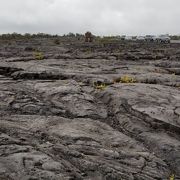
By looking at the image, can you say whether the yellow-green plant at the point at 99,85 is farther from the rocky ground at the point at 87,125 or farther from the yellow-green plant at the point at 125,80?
the yellow-green plant at the point at 125,80

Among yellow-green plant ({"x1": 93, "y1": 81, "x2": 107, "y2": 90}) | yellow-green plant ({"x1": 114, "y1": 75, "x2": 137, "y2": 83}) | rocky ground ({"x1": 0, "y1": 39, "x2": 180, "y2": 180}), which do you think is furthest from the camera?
yellow-green plant ({"x1": 114, "y1": 75, "x2": 137, "y2": 83})

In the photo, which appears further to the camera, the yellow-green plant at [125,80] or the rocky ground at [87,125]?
the yellow-green plant at [125,80]

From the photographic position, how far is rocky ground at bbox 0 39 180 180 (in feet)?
32.2

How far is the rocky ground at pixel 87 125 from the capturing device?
9820 mm

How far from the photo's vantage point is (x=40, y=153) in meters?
9.98

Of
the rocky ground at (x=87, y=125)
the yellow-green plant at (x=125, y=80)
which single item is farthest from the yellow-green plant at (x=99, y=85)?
the yellow-green plant at (x=125, y=80)

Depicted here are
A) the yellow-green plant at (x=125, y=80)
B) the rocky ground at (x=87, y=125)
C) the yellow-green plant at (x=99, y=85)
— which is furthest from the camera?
the yellow-green plant at (x=125, y=80)

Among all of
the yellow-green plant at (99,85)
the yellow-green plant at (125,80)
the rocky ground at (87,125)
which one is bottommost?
the rocky ground at (87,125)

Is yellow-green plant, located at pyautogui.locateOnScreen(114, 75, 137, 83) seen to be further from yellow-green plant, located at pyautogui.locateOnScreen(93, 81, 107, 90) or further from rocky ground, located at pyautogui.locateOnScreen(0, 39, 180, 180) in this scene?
yellow-green plant, located at pyautogui.locateOnScreen(93, 81, 107, 90)

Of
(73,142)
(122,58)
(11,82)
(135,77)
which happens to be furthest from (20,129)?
(122,58)

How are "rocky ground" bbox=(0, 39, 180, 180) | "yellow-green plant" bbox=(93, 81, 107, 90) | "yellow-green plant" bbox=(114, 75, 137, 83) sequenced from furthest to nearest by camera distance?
"yellow-green plant" bbox=(114, 75, 137, 83), "yellow-green plant" bbox=(93, 81, 107, 90), "rocky ground" bbox=(0, 39, 180, 180)

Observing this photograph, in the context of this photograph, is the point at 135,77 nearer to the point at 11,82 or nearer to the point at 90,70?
the point at 90,70

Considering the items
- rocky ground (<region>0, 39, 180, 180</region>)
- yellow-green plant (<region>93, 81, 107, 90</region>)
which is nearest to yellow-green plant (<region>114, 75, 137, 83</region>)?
rocky ground (<region>0, 39, 180, 180</region>)

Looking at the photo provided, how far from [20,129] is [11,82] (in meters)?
5.53
